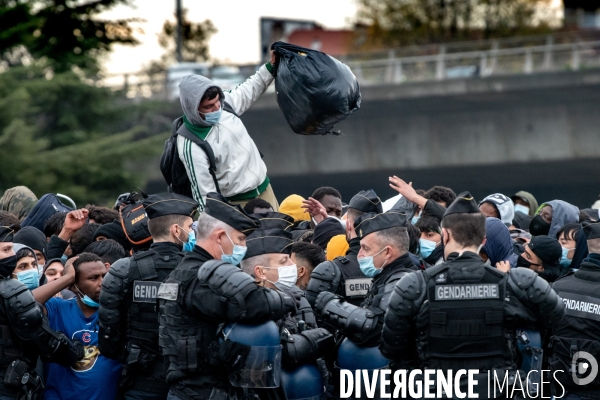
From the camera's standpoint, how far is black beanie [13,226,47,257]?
8.16 meters

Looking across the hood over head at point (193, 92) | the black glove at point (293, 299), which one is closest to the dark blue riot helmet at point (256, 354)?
the black glove at point (293, 299)

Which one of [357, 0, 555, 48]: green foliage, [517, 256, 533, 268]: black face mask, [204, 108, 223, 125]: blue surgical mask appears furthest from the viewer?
[357, 0, 555, 48]: green foliage

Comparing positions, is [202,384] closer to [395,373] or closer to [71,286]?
[395,373]

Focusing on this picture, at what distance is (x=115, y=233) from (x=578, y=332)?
3.82 metres

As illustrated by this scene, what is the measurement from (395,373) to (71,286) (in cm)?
256

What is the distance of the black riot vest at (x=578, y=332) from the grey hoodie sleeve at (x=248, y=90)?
10.3 ft

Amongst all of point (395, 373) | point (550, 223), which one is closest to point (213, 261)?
point (395, 373)

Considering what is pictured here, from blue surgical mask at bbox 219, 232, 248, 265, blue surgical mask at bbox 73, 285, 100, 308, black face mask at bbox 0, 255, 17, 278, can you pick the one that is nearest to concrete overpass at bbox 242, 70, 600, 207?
blue surgical mask at bbox 73, 285, 100, 308

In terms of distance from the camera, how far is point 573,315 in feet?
23.5

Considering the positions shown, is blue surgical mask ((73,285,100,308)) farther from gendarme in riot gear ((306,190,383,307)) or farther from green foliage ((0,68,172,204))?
green foliage ((0,68,172,204))

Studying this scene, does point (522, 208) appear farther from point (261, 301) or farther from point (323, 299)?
point (261, 301)

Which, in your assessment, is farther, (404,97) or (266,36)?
(266,36)

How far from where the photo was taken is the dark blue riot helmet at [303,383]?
6434 millimetres

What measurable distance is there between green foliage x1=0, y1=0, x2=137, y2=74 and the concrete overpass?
199 inches
